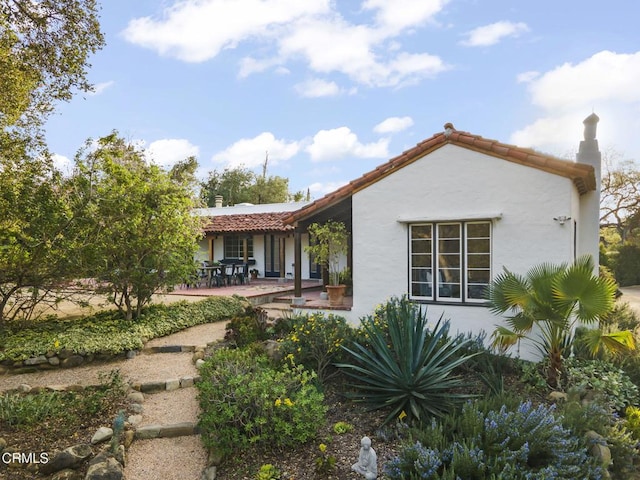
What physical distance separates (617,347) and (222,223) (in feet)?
66.8

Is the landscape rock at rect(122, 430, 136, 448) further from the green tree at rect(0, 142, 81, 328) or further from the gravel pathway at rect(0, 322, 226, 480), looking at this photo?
the green tree at rect(0, 142, 81, 328)

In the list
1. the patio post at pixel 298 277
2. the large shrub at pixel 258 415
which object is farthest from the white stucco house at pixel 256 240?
the large shrub at pixel 258 415

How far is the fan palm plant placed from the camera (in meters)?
6.61

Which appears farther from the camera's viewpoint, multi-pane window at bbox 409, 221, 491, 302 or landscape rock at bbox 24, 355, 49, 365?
multi-pane window at bbox 409, 221, 491, 302

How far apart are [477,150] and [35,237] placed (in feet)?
31.3

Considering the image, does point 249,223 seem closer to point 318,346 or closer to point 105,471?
point 318,346

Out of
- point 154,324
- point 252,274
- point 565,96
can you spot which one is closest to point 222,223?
point 252,274

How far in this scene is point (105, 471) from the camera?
4551 millimetres

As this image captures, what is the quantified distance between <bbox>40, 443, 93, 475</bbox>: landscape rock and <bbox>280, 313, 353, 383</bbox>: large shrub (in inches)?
120

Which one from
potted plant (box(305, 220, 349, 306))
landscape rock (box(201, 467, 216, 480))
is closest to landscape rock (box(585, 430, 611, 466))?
landscape rock (box(201, 467, 216, 480))

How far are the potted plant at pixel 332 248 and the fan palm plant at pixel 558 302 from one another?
4562 mm

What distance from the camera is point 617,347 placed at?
6656 millimetres

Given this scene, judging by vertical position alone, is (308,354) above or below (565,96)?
below

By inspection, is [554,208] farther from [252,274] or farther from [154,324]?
[252,274]
